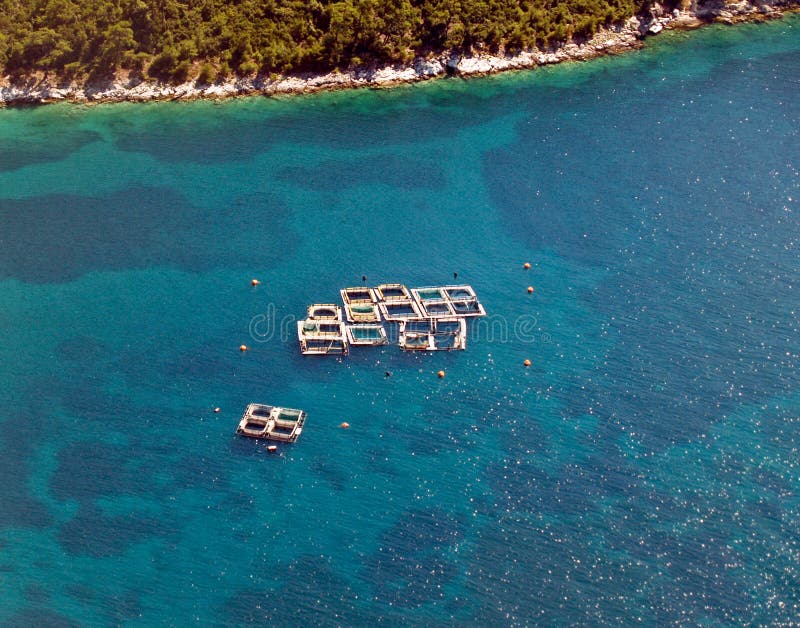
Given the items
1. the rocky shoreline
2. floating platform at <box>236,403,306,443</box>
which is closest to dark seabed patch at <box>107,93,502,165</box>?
the rocky shoreline

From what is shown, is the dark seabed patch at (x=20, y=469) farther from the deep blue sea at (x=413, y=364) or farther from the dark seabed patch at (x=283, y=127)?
the dark seabed patch at (x=283, y=127)

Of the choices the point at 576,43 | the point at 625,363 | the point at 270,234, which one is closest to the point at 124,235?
the point at 270,234

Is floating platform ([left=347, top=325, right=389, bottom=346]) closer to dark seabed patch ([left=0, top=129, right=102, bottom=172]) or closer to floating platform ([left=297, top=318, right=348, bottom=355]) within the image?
floating platform ([left=297, top=318, right=348, bottom=355])

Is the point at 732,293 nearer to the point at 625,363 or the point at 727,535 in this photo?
the point at 625,363

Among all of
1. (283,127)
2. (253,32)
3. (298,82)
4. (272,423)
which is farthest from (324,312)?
(253,32)

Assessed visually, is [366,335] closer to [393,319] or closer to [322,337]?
[393,319]

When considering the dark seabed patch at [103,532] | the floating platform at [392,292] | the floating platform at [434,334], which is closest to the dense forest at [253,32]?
the floating platform at [392,292]
